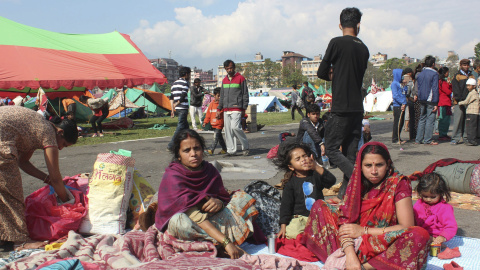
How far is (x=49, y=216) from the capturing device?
391 centimetres

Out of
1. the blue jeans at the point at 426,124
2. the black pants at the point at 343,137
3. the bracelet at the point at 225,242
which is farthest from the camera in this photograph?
the blue jeans at the point at 426,124

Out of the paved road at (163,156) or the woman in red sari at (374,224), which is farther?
the paved road at (163,156)

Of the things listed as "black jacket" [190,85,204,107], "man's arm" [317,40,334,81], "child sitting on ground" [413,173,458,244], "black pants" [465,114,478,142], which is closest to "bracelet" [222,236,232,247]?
"child sitting on ground" [413,173,458,244]

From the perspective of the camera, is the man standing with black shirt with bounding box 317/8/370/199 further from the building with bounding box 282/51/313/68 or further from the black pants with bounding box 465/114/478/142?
the building with bounding box 282/51/313/68

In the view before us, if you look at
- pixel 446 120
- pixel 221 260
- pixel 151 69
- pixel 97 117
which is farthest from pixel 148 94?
pixel 221 260

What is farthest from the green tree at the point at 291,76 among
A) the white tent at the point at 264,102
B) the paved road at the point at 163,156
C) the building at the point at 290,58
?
the paved road at the point at 163,156

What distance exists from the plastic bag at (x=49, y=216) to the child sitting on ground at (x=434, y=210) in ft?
9.94

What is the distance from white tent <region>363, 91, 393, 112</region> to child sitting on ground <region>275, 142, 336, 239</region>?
84.9 ft

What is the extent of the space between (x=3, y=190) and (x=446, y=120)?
32.5 feet

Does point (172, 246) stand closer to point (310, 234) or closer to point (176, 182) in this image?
point (176, 182)

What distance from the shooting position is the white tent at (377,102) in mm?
28578

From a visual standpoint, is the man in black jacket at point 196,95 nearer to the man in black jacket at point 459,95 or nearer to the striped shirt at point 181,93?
the striped shirt at point 181,93

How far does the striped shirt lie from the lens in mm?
9607

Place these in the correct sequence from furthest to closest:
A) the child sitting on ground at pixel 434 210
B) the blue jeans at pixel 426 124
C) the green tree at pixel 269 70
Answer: the green tree at pixel 269 70 → the blue jeans at pixel 426 124 → the child sitting on ground at pixel 434 210
